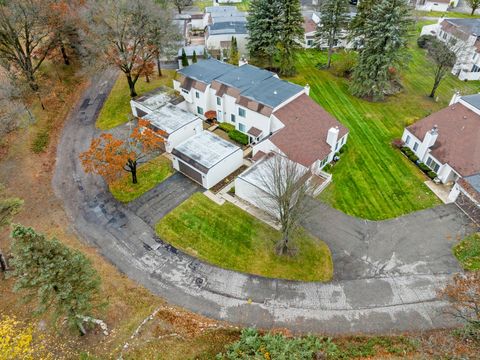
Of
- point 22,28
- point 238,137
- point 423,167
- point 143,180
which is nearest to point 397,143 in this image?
point 423,167

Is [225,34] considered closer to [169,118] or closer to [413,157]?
[169,118]

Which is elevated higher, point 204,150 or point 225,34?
point 225,34

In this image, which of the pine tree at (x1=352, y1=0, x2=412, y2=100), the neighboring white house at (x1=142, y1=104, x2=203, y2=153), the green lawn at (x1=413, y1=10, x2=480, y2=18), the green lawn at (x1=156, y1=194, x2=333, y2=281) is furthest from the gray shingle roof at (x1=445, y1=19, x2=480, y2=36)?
the green lawn at (x1=156, y1=194, x2=333, y2=281)

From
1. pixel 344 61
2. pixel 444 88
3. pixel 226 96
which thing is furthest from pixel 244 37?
pixel 444 88

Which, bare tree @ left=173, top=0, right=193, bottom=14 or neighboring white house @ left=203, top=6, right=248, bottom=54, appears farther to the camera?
bare tree @ left=173, top=0, right=193, bottom=14

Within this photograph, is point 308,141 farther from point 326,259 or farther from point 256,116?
point 326,259

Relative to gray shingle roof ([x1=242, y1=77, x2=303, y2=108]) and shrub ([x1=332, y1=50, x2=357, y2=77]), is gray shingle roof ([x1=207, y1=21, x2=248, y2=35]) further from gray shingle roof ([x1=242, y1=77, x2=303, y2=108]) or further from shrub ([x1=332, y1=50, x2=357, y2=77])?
gray shingle roof ([x1=242, y1=77, x2=303, y2=108])
